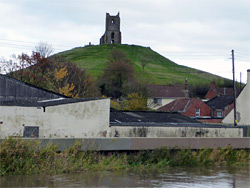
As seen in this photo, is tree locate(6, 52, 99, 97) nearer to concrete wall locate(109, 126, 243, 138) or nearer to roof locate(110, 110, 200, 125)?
roof locate(110, 110, 200, 125)

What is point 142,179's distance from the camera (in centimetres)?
1381

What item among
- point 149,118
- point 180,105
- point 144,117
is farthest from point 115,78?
point 149,118

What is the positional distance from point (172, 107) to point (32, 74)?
27774 millimetres

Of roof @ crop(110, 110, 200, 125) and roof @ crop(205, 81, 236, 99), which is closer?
Result: roof @ crop(110, 110, 200, 125)

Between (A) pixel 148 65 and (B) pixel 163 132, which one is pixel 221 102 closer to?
(B) pixel 163 132

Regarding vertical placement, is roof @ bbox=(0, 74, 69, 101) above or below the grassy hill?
below

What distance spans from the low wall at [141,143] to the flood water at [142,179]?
1167 mm

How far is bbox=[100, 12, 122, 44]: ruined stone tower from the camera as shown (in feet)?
477

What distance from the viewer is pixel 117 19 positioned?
477ft

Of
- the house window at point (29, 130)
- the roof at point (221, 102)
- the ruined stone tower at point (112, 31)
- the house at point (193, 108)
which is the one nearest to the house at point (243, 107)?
the house at point (193, 108)

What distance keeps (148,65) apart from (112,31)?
23.1 m

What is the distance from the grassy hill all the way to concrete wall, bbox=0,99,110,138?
8719 cm

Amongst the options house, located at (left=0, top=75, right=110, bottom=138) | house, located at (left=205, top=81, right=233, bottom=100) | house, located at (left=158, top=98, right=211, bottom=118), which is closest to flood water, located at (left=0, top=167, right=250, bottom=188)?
house, located at (left=0, top=75, right=110, bottom=138)

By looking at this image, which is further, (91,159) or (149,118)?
(149,118)
